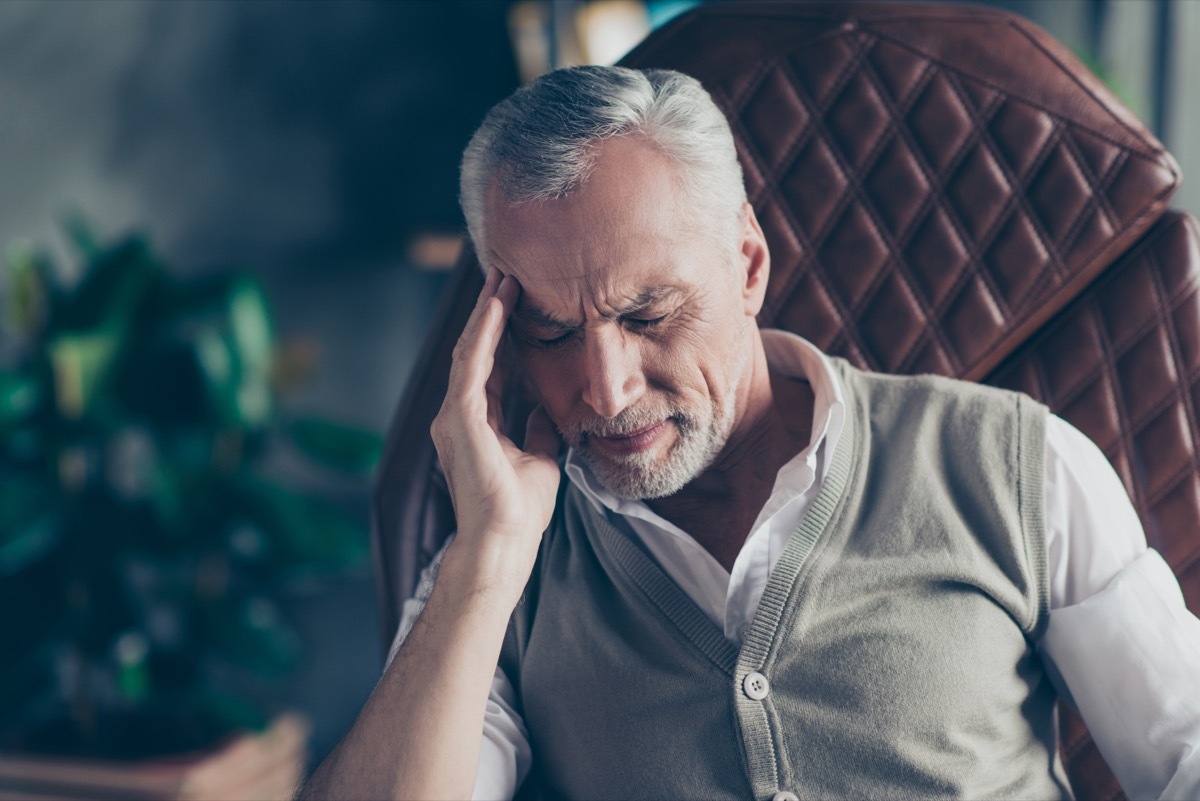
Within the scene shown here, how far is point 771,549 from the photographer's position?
1099 mm

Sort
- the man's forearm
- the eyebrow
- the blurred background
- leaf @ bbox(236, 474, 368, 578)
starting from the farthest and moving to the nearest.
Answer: the blurred background → leaf @ bbox(236, 474, 368, 578) → the eyebrow → the man's forearm

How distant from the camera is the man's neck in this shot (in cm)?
117

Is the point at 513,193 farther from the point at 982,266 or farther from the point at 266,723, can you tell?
the point at 266,723

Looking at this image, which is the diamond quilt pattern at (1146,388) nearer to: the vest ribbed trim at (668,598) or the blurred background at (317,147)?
the vest ribbed trim at (668,598)

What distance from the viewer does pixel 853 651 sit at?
40.1 inches

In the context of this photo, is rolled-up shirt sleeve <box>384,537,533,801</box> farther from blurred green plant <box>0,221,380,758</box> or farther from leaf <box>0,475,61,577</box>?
leaf <box>0,475,61,577</box>

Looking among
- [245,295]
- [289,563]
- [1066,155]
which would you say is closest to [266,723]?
[289,563]

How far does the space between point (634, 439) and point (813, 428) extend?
20 centimetres

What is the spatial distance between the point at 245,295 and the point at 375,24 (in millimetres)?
1172

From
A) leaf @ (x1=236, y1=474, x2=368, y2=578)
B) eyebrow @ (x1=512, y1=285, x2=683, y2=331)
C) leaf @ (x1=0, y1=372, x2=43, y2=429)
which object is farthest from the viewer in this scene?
leaf @ (x1=236, y1=474, x2=368, y2=578)

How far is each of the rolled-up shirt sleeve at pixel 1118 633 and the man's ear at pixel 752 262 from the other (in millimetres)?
333

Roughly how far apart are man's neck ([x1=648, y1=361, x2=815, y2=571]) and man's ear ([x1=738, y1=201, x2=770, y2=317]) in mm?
75

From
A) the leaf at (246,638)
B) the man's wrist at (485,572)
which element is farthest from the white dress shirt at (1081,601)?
the leaf at (246,638)

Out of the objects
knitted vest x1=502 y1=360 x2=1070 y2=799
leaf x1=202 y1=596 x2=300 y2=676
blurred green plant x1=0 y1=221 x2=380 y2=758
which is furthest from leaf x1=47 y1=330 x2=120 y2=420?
knitted vest x1=502 y1=360 x2=1070 y2=799
